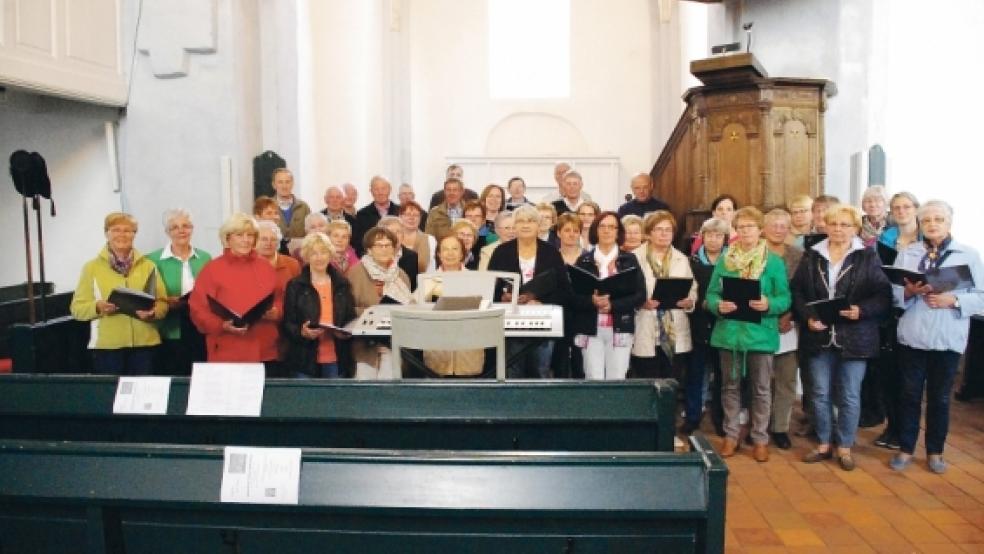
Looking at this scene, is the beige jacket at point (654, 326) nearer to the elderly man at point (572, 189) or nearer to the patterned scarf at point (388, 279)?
the patterned scarf at point (388, 279)

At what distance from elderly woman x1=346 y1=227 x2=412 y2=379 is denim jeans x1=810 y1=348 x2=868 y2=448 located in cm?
225

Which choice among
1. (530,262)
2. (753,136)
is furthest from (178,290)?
(753,136)

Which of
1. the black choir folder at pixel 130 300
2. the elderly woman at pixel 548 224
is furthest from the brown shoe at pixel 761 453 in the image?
the black choir folder at pixel 130 300

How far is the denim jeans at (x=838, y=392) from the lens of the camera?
441 centimetres

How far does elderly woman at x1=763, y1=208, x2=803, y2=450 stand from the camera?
4.65 meters

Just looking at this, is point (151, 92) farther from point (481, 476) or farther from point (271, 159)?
point (481, 476)

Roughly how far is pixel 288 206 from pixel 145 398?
12.3 feet

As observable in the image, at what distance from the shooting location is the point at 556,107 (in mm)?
13414

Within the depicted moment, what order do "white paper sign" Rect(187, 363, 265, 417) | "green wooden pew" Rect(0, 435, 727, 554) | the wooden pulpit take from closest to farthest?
"green wooden pew" Rect(0, 435, 727, 554) → "white paper sign" Rect(187, 363, 265, 417) → the wooden pulpit

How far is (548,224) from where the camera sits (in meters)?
5.38

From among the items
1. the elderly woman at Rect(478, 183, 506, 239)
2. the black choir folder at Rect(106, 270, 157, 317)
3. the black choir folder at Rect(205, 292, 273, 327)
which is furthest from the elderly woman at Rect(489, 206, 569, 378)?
the black choir folder at Rect(106, 270, 157, 317)

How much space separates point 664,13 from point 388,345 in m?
10.3

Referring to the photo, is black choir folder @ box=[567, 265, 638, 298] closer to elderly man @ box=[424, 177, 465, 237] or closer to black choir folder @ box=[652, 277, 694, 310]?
black choir folder @ box=[652, 277, 694, 310]

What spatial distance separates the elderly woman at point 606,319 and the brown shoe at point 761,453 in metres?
0.82
